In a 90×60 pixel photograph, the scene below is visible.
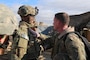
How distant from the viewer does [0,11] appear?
25.3 feet

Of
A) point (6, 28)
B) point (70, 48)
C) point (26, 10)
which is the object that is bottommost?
point (6, 28)

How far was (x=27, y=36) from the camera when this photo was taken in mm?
5902

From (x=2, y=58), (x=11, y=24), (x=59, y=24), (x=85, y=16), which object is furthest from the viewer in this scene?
(x=85, y=16)

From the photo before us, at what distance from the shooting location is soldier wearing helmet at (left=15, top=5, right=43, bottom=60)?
5.77m

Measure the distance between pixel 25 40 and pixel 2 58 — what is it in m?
1.14

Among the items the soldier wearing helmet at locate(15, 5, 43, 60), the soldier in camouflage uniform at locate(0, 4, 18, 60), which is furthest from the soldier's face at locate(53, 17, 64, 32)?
the soldier in camouflage uniform at locate(0, 4, 18, 60)

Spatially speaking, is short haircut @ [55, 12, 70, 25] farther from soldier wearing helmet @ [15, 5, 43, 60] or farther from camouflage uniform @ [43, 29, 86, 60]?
soldier wearing helmet @ [15, 5, 43, 60]

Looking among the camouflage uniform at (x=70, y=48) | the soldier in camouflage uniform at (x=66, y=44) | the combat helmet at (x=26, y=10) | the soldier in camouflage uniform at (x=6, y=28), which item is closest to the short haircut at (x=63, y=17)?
the soldier in camouflage uniform at (x=66, y=44)

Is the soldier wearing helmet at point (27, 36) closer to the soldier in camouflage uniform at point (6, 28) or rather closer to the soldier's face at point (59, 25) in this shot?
the soldier in camouflage uniform at point (6, 28)

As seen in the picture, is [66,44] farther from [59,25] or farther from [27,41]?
[27,41]

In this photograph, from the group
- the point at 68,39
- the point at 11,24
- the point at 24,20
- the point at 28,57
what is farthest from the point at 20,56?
the point at 11,24

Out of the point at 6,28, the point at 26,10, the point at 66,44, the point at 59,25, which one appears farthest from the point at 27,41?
the point at 6,28

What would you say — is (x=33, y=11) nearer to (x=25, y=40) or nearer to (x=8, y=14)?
(x=25, y=40)

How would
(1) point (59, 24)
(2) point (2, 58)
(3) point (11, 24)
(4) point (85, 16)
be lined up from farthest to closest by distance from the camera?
(4) point (85, 16), (3) point (11, 24), (2) point (2, 58), (1) point (59, 24)
